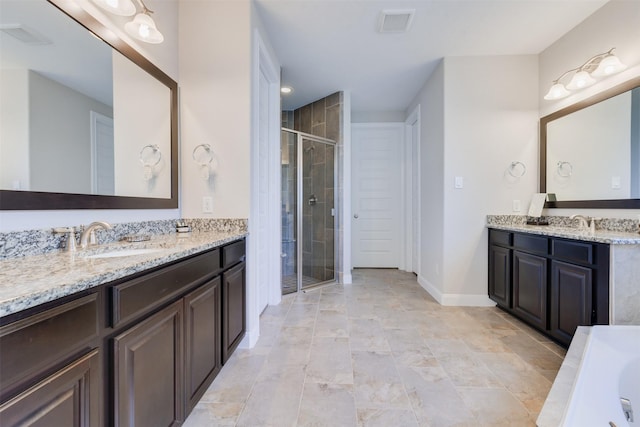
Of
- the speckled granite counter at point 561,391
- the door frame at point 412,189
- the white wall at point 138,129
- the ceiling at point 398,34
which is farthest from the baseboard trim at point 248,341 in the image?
the door frame at point 412,189

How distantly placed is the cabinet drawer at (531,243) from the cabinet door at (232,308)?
7.41 feet

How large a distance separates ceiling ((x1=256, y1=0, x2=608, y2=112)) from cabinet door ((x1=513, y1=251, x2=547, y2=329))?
198 cm

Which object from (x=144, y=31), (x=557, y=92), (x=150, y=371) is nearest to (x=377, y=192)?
(x=557, y=92)

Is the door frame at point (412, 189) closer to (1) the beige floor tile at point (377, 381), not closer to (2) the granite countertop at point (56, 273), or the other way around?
(1) the beige floor tile at point (377, 381)

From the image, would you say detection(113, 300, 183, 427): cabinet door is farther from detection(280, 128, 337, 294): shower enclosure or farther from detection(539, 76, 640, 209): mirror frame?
detection(539, 76, 640, 209): mirror frame

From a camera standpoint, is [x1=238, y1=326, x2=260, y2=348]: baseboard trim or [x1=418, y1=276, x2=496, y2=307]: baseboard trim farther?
[x1=418, y1=276, x2=496, y2=307]: baseboard trim

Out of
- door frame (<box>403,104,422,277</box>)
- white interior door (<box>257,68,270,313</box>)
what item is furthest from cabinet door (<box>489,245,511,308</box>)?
white interior door (<box>257,68,270,313</box>)

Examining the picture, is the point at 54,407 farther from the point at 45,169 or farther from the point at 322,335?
the point at 322,335

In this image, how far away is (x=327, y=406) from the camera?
4.59ft

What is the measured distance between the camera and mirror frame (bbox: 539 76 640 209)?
77.0 inches

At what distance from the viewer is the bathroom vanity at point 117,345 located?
580 millimetres

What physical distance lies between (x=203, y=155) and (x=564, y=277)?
272 cm

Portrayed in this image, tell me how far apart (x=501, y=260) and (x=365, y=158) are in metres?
2.56

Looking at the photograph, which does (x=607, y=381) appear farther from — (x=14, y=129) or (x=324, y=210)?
(x=324, y=210)
